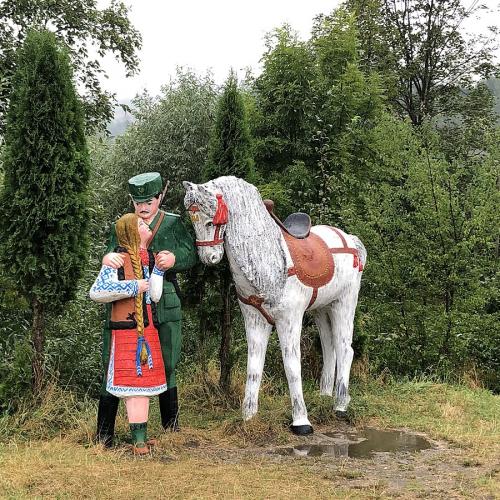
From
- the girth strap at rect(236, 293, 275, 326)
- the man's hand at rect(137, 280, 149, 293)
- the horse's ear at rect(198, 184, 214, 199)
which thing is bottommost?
the girth strap at rect(236, 293, 275, 326)

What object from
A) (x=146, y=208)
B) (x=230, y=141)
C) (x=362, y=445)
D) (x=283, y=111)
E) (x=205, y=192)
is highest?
(x=283, y=111)

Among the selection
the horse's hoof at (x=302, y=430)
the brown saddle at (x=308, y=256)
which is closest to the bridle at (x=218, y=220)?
the brown saddle at (x=308, y=256)

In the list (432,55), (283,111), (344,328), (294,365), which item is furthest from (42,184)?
(432,55)

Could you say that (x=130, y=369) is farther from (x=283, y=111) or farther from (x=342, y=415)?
(x=283, y=111)

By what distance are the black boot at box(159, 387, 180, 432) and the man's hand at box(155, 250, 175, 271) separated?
3.20 feet

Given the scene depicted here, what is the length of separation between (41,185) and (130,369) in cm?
156

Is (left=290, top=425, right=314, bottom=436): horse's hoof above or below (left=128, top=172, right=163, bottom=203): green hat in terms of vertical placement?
below

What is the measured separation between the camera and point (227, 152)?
630cm

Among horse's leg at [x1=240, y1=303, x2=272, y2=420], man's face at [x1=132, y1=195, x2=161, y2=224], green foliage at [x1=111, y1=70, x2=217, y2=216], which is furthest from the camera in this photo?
green foliage at [x1=111, y1=70, x2=217, y2=216]

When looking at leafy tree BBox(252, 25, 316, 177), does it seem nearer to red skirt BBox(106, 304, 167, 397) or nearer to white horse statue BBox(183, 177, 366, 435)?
white horse statue BBox(183, 177, 366, 435)

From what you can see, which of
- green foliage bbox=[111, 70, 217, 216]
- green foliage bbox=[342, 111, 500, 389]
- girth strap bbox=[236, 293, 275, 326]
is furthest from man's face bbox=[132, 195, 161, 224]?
green foliage bbox=[111, 70, 217, 216]

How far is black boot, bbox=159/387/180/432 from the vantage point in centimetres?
528

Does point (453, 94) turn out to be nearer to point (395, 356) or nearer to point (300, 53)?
point (300, 53)

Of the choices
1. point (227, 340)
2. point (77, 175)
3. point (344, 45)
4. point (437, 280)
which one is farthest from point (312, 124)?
point (77, 175)
